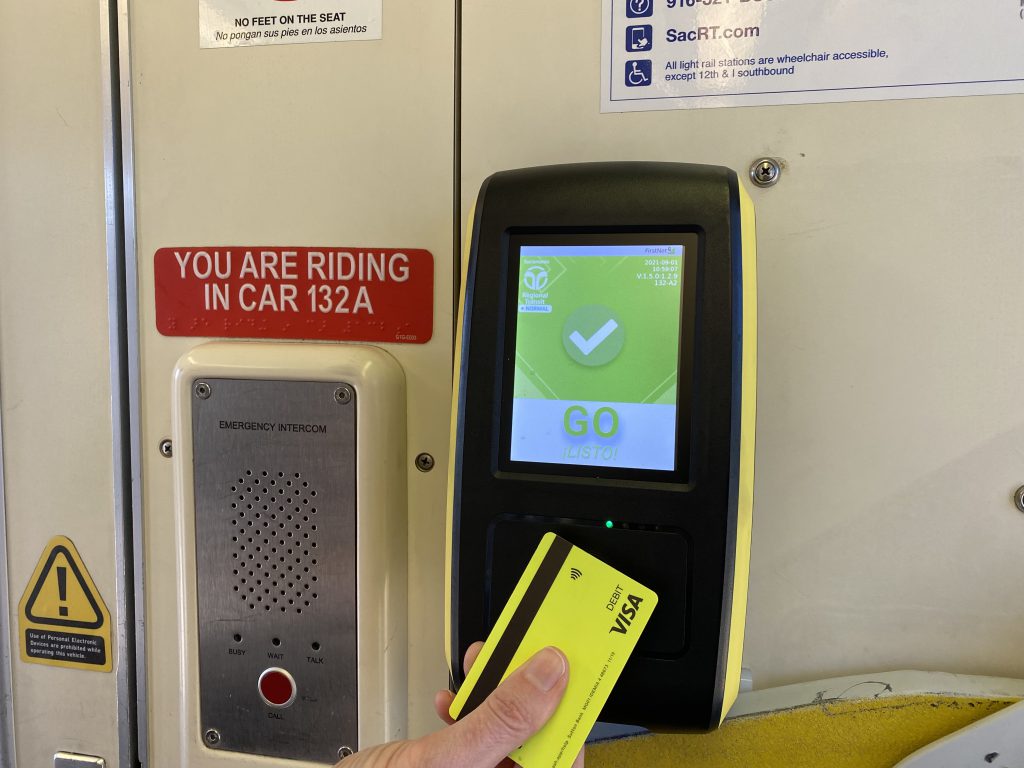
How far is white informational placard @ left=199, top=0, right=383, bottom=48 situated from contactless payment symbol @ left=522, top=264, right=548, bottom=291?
425mm

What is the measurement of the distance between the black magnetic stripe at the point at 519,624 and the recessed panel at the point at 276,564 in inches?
11.3

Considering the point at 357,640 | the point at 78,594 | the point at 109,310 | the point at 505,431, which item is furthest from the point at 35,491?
the point at 505,431

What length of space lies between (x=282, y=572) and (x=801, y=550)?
2.22ft

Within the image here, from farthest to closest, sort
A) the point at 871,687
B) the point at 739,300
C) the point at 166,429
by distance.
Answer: the point at 166,429, the point at 871,687, the point at 739,300

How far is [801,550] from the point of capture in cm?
90

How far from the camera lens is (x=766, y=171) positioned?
2.85ft

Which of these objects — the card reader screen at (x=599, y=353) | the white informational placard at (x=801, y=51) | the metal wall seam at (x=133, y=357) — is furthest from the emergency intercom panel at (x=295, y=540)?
the white informational placard at (x=801, y=51)

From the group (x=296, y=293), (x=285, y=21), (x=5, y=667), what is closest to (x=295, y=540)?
(x=296, y=293)

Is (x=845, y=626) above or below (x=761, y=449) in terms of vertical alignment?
below

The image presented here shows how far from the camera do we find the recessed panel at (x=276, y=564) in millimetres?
922

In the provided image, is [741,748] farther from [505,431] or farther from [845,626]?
[505,431]

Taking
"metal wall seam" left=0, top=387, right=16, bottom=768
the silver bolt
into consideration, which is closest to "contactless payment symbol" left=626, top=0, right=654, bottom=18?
the silver bolt

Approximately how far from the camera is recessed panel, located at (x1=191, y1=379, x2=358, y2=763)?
922 millimetres

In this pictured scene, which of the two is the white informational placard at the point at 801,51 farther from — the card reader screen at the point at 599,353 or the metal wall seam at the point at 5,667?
the metal wall seam at the point at 5,667
